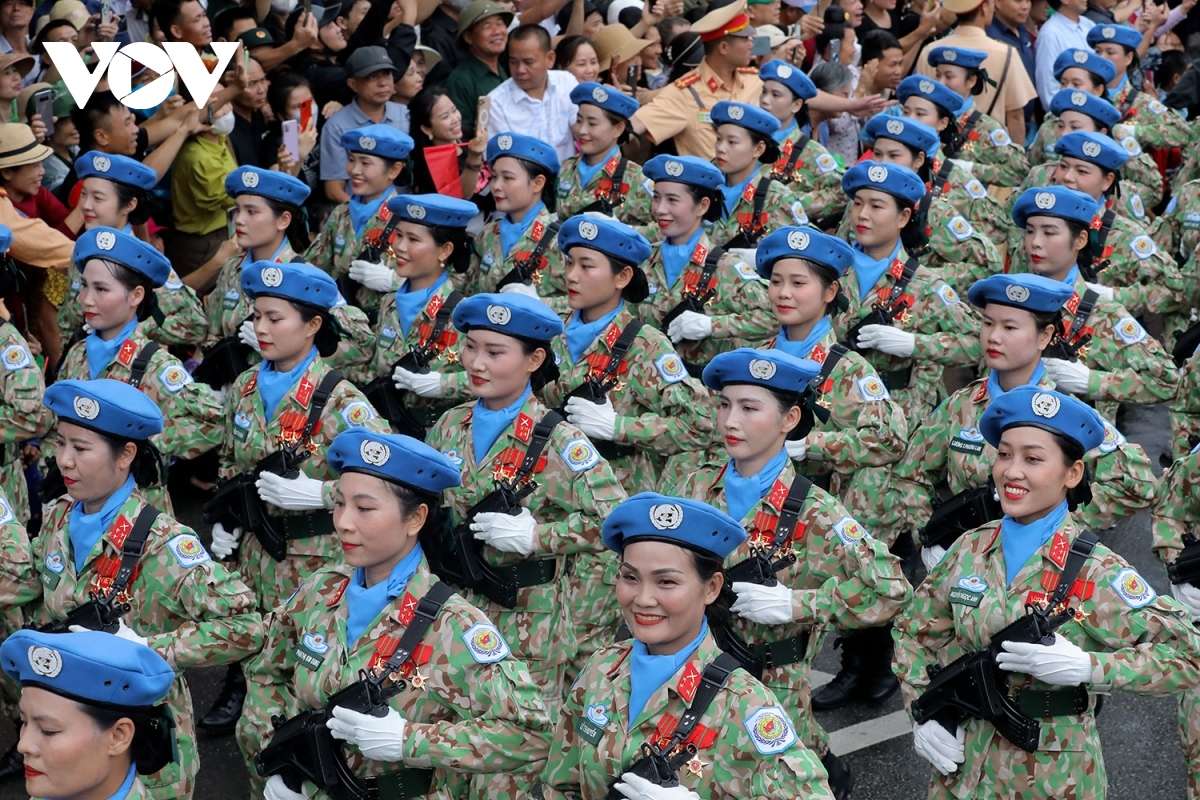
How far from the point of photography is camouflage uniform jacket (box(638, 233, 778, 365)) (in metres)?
9.44

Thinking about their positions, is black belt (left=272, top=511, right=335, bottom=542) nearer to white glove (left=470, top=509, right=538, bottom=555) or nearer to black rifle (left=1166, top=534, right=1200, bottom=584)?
white glove (left=470, top=509, right=538, bottom=555)

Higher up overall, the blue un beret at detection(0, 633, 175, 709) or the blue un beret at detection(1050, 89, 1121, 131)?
the blue un beret at detection(0, 633, 175, 709)

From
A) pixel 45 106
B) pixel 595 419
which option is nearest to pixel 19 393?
pixel 595 419

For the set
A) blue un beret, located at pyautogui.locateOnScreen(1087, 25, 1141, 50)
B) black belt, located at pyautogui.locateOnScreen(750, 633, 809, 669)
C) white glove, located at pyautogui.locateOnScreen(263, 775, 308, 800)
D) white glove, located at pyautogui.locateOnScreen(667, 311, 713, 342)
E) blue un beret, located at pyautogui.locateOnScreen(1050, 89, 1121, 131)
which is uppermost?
white glove, located at pyautogui.locateOnScreen(263, 775, 308, 800)

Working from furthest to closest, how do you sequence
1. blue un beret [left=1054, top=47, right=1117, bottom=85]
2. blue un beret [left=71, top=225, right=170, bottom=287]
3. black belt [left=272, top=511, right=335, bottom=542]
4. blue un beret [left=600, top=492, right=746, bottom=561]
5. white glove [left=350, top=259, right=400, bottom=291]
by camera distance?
blue un beret [left=1054, top=47, right=1117, bottom=85]
white glove [left=350, top=259, right=400, bottom=291]
blue un beret [left=71, top=225, right=170, bottom=287]
black belt [left=272, top=511, right=335, bottom=542]
blue un beret [left=600, top=492, right=746, bottom=561]

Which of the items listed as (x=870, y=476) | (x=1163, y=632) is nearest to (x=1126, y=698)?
(x=870, y=476)

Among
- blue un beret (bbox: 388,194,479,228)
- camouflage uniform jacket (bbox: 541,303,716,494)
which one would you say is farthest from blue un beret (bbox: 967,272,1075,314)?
blue un beret (bbox: 388,194,479,228)

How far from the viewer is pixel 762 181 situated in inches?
432

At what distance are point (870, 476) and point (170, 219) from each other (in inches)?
231

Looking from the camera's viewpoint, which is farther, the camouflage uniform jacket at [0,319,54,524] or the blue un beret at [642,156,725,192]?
the blue un beret at [642,156,725,192]

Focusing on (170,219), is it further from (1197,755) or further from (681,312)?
(1197,755)

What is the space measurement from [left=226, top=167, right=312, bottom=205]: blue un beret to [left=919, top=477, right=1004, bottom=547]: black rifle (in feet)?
14.7

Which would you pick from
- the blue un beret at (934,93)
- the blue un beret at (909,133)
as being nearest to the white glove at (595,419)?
the blue un beret at (909,133)

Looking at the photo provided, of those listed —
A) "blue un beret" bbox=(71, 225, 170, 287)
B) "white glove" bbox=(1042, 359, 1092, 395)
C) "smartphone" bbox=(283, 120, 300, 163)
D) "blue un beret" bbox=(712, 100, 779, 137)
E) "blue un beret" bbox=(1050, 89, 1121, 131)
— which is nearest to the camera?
"blue un beret" bbox=(71, 225, 170, 287)
